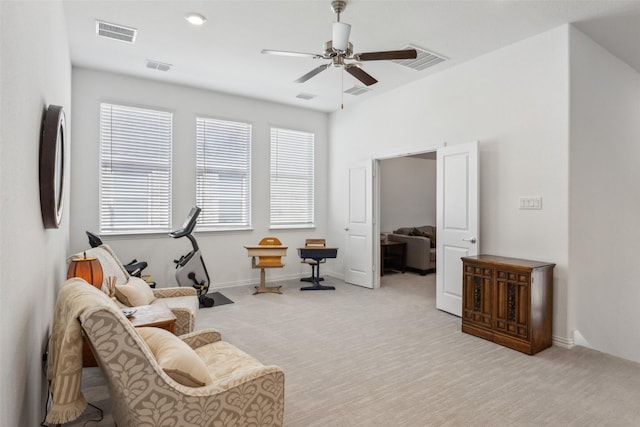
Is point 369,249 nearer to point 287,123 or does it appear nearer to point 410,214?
point 287,123

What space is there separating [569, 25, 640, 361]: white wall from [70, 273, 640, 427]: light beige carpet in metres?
0.86

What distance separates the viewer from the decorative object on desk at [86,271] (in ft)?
7.82

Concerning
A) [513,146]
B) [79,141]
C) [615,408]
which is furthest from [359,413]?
[79,141]

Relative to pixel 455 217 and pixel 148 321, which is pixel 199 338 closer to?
pixel 148 321

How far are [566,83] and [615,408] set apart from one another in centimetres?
292

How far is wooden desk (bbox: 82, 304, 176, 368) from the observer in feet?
6.93

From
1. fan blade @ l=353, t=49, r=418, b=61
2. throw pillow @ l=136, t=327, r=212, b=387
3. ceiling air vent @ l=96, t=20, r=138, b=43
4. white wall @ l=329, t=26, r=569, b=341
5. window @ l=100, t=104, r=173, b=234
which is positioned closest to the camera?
A: throw pillow @ l=136, t=327, r=212, b=387

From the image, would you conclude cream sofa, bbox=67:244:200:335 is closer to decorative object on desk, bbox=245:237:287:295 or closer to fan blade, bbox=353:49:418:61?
decorative object on desk, bbox=245:237:287:295

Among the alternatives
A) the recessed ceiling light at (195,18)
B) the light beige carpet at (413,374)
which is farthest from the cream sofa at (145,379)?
the recessed ceiling light at (195,18)

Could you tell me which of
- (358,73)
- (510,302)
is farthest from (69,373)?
(510,302)

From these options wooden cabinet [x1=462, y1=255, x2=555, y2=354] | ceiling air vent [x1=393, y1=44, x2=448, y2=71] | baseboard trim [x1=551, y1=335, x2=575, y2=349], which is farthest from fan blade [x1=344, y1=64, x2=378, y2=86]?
baseboard trim [x1=551, y1=335, x2=575, y2=349]

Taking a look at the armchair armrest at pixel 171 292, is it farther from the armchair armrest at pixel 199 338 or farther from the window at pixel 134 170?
the window at pixel 134 170

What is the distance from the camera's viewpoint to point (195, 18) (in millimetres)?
3527

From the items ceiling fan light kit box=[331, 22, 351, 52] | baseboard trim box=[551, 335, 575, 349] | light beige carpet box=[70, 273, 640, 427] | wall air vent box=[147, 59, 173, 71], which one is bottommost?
light beige carpet box=[70, 273, 640, 427]
